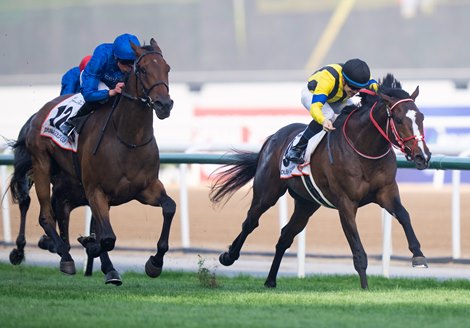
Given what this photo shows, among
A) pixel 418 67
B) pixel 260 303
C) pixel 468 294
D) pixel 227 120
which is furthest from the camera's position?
pixel 418 67

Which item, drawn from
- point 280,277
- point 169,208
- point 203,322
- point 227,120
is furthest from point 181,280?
point 227,120

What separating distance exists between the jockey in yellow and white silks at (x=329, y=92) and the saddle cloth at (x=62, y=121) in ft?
5.06

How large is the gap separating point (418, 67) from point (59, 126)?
1682 cm

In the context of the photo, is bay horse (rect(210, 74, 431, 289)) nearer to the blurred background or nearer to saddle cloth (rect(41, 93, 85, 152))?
saddle cloth (rect(41, 93, 85, 152))

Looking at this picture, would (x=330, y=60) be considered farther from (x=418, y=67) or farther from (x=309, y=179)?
(x=309, y=179)

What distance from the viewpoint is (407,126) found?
703cm

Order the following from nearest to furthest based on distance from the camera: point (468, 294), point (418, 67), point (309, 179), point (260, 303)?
1. point (260, 303)
2. point (468, 294)
3. point (309, 179)
4. point (418, 67)

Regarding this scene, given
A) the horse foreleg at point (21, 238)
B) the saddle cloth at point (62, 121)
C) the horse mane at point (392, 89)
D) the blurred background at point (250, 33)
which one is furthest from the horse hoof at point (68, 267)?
the blurred background at point (250, 33)

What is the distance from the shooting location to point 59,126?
7.85 metres

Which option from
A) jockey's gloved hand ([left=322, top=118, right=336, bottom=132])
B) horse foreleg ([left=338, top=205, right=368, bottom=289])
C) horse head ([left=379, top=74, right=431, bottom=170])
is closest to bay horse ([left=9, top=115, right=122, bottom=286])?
jockey's gloved hand ([left=322, top=118, right=336, bottom=132])

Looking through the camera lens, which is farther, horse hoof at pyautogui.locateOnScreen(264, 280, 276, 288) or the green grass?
horse hoof at pyautogui.locateOnScreen(264, 280, 276, 288)

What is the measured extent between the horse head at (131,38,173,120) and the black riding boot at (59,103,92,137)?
65cm

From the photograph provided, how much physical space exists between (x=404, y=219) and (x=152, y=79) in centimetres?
186

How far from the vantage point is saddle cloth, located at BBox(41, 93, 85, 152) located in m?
7.73
